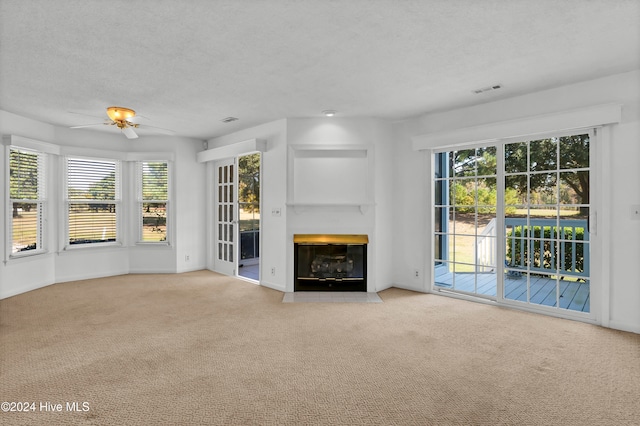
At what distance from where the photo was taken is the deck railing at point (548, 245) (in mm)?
3590

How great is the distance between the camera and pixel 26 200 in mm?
4793

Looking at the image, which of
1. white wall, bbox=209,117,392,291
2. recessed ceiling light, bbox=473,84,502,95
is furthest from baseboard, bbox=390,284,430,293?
recessed ceiling light, bbox=473,84,502,95

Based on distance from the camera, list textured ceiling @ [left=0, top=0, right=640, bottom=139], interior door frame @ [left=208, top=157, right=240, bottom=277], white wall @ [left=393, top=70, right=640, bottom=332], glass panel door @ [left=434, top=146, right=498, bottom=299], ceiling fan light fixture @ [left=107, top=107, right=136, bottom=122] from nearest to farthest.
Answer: textured ceiling @ [left=0, top=0, right=640, bottom=139] → white wall @ [left=393, top=70, right=640, bottom=332] → ceiling fan light fixture @ [left=107, top=107, right=136, bottom=122] → glass panel door @ [left=434, top=146, right=498, bottom=299] → interior door frame @ [left=208, top=157, right=240, bottom=277]

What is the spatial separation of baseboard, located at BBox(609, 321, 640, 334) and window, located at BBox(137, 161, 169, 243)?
6.34 m

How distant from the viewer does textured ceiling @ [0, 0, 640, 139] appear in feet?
7.14

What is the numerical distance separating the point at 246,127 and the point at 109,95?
2018mm

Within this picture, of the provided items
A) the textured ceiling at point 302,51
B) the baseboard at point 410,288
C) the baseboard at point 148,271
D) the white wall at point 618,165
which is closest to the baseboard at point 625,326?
the white wall at point 618,165

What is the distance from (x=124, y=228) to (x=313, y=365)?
193 inches

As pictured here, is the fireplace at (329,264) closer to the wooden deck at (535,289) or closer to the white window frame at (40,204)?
the wooden deck at (535,289)

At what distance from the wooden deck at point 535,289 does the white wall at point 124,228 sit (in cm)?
464

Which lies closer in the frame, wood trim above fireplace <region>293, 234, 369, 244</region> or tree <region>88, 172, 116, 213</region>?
wood trim above fireplace <region>293, 234, 369, 244</region>

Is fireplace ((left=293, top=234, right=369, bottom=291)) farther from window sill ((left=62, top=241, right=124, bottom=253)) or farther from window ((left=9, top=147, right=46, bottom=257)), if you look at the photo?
window ((left=9, top=147, right=46, bottom=257))

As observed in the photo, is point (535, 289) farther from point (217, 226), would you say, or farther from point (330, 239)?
point (217, 226)

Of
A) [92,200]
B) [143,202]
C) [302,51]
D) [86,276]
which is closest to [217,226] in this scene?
[143,202]
